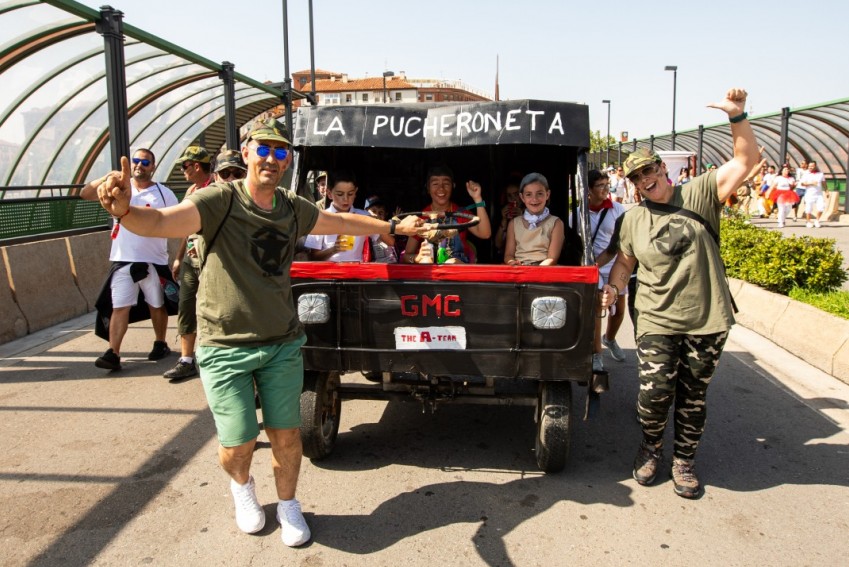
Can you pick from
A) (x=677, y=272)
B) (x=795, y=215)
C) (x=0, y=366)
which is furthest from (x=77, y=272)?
(x=795, y=215)

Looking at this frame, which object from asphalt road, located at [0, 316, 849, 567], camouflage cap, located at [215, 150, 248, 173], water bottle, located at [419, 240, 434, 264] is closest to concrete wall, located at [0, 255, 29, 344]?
asphalt road, located at [0, 316, 849, 567]

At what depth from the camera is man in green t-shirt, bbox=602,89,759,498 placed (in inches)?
147

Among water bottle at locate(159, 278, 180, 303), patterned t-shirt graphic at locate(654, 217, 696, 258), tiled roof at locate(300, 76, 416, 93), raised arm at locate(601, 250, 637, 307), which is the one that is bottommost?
water bottle at locate(159, 278, 180, 303)

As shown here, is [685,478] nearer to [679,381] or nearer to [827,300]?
[679,381]

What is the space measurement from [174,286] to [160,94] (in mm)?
7604

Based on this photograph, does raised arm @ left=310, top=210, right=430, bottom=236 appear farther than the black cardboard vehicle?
No

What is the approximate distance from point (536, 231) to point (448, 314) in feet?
3.73

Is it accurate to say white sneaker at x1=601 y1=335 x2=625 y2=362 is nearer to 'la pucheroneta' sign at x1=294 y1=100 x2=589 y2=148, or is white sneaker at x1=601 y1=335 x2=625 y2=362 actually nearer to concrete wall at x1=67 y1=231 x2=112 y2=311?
'la pucheroneta' sign at x1=294 y1=100 x2=589 y2=148

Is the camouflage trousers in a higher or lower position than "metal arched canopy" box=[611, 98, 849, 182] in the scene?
lower

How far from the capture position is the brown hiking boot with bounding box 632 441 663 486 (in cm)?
399

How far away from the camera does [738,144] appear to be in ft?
12.1

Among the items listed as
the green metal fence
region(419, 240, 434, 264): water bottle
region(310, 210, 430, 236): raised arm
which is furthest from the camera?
the green metal fence

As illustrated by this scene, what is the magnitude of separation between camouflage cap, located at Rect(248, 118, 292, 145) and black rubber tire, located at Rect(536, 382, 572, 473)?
2.06 meters

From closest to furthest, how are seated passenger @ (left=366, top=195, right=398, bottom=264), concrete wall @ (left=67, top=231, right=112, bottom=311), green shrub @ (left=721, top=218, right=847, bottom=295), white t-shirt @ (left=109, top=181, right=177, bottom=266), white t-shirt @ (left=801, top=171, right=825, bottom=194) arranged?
seated passenger @ (left=366, top=195, right=398, bottom=264)
white t-shirt @ (left=109, top=181, right=177, bottom=266)
green shrub @ (left=721, top=218, right=847, bottom=295)
concrete wall @ (left=67, top=231, right=112, bottom=311)
white t-shirt @ (left=801, top=171, right=825, bottom=194)
